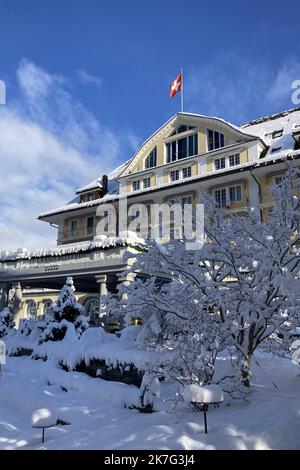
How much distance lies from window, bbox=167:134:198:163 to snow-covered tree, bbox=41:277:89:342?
17464 millimetres

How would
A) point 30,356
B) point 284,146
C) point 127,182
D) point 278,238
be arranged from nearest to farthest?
1. point 278,238
2. point 30,356
3. point 284,146
4. point 127,182

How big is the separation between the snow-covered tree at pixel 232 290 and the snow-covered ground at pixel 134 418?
1.02 meters

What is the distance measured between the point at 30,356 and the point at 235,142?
69.0ft

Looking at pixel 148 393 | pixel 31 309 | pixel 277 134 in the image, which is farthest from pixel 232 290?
pixel 31 309

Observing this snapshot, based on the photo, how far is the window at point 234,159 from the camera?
28691 mm

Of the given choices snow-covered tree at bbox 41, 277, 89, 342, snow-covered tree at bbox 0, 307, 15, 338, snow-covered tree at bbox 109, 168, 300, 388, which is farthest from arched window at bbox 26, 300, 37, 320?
snow-covered tree at bbox 109, 168, 300, 388

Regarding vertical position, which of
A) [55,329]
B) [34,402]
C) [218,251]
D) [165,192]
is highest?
[165,192]

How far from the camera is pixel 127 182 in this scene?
3434cm

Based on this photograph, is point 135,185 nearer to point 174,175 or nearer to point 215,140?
point 174,175

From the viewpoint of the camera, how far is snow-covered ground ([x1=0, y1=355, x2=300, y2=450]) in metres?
6.04
